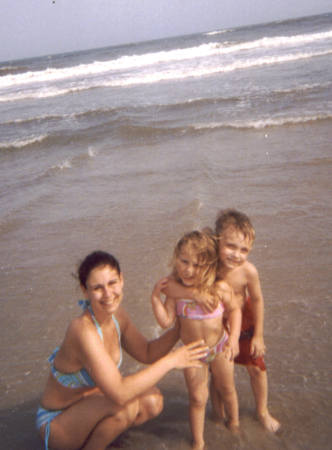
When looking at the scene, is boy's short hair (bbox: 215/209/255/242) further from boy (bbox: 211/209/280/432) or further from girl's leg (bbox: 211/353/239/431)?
girl's leg (bbox: 211/353/239/431)

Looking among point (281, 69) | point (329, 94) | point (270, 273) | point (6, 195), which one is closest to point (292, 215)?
point (270, 273)

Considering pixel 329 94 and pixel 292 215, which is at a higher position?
pixel 329 94

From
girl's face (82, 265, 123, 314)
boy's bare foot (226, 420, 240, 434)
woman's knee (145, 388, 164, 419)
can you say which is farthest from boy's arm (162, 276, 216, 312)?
boy's bare foot (226, 420, 240, 434)

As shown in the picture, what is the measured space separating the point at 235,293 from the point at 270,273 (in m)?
1.47

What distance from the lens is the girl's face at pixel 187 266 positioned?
82.3 inches

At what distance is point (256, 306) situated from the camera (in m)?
2.31

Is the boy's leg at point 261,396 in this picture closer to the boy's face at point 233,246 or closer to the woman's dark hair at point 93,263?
the boy's face at point 233,246

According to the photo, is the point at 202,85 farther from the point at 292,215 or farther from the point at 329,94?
the point at 292,215

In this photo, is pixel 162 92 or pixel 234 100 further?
pixel 162 92

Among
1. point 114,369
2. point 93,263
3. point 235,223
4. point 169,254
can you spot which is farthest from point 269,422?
point 169,254

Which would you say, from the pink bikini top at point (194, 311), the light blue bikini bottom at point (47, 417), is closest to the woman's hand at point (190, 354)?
the pink bikini top at point (194, 311)

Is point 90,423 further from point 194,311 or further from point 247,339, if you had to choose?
point 247,339

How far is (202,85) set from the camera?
15594 mm

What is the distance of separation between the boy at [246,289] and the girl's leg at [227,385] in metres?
0.10
